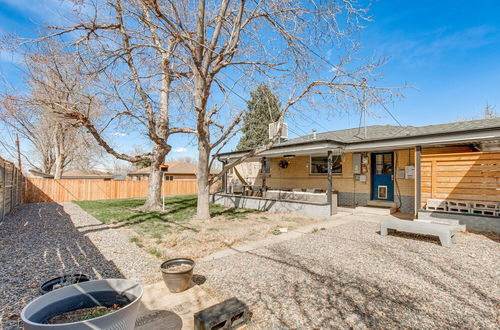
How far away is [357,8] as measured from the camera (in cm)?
528

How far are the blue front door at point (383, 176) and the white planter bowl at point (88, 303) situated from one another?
435 inches

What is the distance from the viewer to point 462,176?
7.11 meters

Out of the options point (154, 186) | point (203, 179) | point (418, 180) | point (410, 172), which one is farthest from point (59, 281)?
point (410, 172)

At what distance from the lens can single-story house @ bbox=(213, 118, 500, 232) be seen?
6.88m

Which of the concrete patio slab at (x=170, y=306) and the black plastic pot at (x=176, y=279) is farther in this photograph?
the black plastic pot at (x=176, y=279)

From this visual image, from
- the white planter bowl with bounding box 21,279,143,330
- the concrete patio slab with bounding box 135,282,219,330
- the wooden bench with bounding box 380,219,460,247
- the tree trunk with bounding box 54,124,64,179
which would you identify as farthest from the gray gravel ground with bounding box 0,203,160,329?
the tree trunk with bounding box 54,124,64,179

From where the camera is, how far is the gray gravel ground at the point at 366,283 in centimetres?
279

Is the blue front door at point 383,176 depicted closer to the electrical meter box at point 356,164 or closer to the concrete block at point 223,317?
the electrical meter box at point 356,164

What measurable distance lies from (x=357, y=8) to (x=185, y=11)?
4.77m

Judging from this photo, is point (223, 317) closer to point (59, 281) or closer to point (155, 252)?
point (59, 281)

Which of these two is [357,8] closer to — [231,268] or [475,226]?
[231,268]

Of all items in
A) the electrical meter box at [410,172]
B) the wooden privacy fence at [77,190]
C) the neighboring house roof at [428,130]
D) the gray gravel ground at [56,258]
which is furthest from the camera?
the wooden privacy fence at [77,190]

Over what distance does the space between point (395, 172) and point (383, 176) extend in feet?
1.91

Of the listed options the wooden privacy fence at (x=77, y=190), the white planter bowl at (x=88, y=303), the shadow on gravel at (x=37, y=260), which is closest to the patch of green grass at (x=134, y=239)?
the shadow on gravel at (x=37, y=260)
